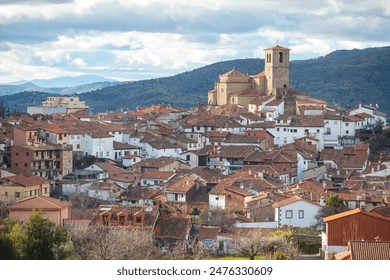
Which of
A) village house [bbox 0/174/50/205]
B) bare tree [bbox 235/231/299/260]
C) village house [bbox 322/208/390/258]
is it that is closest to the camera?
village house [bbox 322/208/390/258]

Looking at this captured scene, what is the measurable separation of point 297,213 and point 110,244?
569 centimetres

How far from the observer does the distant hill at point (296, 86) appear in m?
54.0

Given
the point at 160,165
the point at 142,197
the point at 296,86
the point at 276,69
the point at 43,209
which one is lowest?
the point at 142,197

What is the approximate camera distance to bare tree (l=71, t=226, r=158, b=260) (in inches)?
286

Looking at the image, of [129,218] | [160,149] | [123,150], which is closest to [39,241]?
[129,218]

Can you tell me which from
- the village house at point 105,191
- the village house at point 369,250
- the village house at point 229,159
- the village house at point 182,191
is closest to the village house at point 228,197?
the village house at point 182,191

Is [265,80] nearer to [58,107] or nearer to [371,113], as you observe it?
[371,113]

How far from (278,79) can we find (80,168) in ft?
40.7

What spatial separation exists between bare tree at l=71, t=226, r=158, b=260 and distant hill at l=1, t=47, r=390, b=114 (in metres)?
38.5

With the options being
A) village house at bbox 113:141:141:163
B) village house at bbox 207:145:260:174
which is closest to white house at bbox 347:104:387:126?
village house at bbox 207:145:260:174

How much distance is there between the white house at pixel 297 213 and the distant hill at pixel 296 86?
3392 cm

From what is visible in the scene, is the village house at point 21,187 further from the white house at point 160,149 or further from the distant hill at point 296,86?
the distant hill at point 296,86

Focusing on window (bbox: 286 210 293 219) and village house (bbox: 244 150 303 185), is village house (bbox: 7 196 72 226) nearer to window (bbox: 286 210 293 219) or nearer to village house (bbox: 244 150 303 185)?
window (bbox: 286 210 293 219)

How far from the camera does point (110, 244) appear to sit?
306 inches
